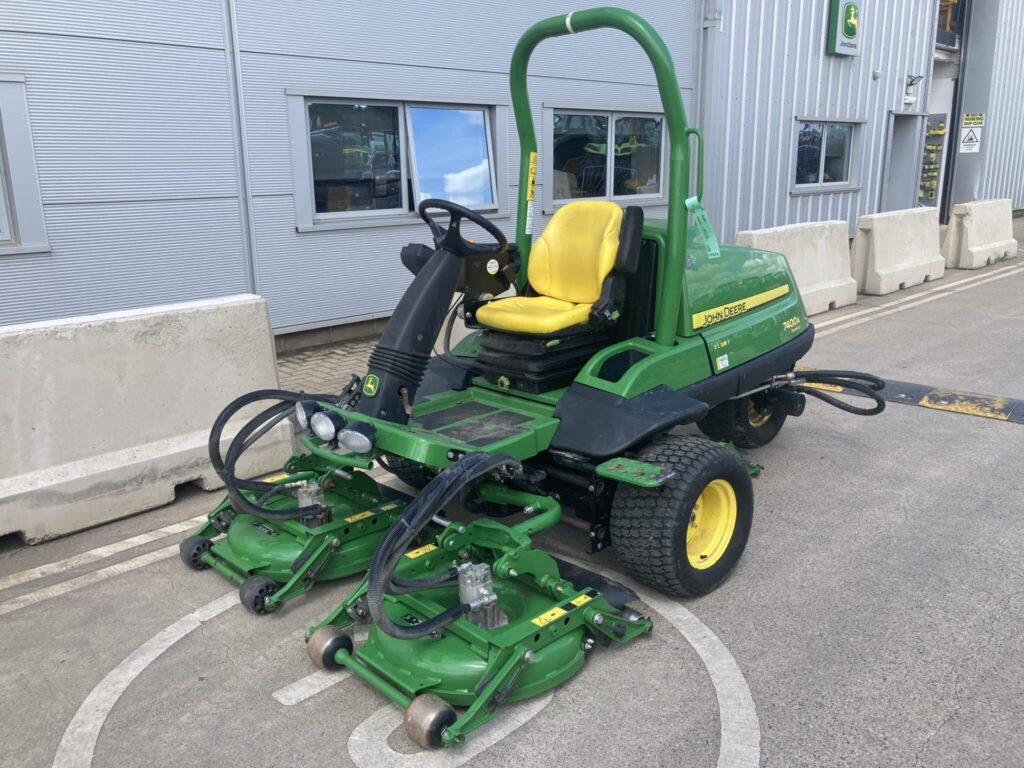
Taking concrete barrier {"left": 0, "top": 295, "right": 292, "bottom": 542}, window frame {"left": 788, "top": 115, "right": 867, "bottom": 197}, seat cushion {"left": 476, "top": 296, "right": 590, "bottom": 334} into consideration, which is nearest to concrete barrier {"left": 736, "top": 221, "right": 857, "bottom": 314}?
window frame {"left": 788, "top": 115, "right": 867, "bottom": 197}

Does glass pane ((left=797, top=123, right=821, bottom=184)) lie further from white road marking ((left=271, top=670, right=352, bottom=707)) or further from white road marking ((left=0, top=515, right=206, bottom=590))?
white road marking ((left=271, top=670, right=352, bottom=707))

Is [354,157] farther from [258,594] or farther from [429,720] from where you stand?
[429,720]

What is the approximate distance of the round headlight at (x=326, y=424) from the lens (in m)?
3.50

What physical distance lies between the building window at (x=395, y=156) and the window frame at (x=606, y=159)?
2.54 ft

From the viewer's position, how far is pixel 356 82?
7906mm

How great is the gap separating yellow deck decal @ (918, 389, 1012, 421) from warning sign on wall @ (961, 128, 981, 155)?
9679mm

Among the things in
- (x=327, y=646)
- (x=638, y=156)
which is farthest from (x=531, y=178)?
(x=638, y=156)

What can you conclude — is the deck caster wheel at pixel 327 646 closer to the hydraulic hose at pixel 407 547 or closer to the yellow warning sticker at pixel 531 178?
the hydraulic hose at pixel 407 547

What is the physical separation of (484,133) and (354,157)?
1.63 meters

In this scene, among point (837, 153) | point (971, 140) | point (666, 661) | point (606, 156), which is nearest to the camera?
point (666, 661)

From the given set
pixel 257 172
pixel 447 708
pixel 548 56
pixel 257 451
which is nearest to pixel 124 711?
pixel 447 708

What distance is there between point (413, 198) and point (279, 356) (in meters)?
2.08

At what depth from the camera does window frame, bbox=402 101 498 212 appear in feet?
27.6

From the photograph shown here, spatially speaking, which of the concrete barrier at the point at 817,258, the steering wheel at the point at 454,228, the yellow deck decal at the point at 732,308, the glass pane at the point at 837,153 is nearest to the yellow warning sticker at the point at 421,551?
the steering wheel at the point at 454,228
